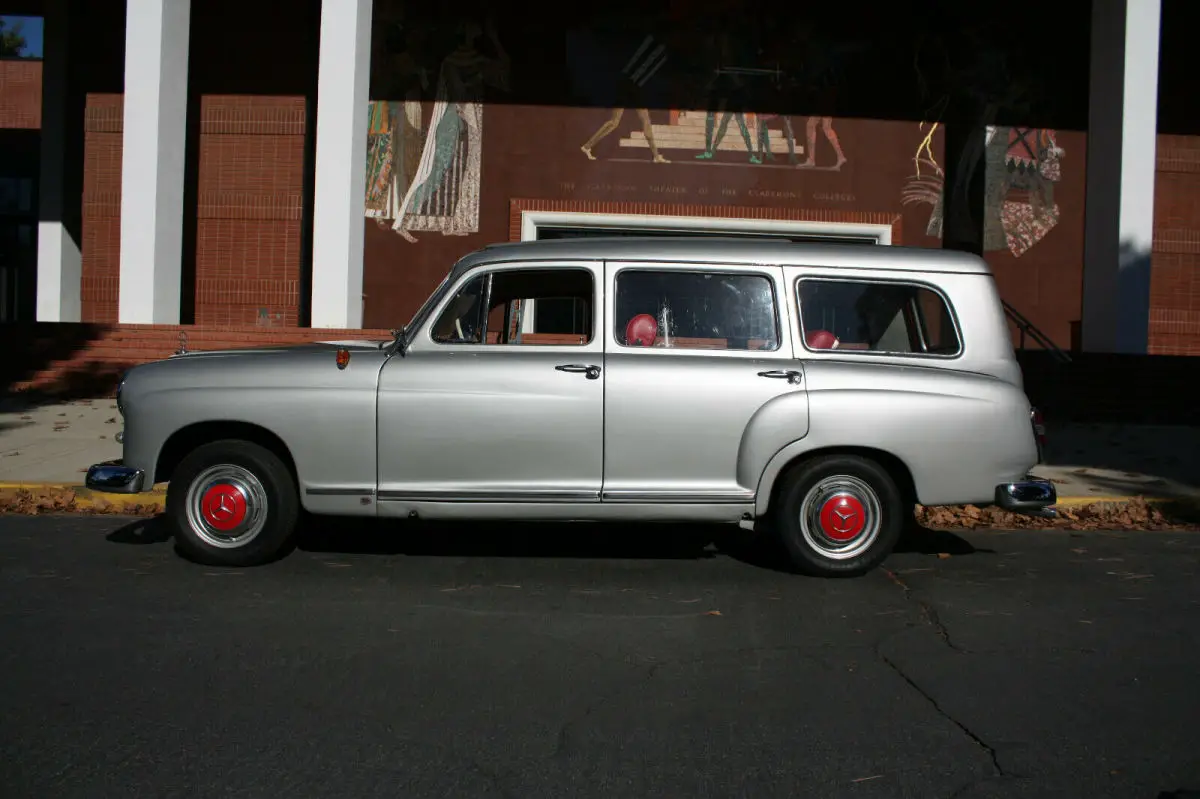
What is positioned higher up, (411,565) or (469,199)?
(469,199)

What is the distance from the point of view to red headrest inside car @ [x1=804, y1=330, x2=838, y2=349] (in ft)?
19.4

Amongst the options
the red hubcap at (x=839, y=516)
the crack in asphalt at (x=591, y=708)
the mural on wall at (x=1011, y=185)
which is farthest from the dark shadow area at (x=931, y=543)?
the mural on wall at (x=1011, y=185)

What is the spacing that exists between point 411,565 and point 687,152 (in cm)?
1277

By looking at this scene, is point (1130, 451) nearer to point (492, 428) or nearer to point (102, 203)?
point (492, 428)

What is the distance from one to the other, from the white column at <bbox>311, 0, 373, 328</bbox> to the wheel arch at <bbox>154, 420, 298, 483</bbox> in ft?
29.1

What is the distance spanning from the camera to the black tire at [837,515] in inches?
228

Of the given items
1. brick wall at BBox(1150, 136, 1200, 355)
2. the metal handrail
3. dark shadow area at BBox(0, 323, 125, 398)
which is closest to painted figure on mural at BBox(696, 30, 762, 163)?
the metal handrail

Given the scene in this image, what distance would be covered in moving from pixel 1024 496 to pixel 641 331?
231 centimetres

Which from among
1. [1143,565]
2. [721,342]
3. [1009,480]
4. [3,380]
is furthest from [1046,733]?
[3,380]

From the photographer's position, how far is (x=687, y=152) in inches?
688

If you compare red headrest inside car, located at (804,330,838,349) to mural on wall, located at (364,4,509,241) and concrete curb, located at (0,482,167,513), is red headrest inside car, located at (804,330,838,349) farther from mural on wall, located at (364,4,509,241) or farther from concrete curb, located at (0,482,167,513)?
Answer: mural on wall, located at (364,4,509,241)

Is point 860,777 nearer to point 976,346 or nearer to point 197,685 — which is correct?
point 197,685

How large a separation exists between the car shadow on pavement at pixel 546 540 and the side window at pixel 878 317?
1288 millimetres

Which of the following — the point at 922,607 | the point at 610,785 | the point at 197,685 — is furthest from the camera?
the point at 922,607
